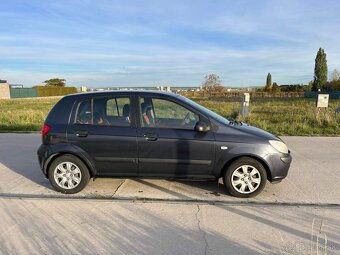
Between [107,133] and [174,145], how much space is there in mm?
1085

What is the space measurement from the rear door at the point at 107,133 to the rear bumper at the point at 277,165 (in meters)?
2.12

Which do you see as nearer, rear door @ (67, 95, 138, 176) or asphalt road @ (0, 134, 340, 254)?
asphalt road @ (0, 134, 340, 254)

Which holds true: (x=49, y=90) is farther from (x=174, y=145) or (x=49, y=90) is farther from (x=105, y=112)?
(x=174, y=145)

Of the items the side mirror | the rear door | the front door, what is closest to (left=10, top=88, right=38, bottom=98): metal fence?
the rear door

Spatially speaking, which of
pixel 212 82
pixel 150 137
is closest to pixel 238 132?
pixel 150 137

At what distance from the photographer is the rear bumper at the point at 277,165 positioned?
455 cm

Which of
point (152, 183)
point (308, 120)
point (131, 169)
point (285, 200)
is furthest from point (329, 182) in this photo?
point (308, 120)

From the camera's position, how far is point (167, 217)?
12.7 feet

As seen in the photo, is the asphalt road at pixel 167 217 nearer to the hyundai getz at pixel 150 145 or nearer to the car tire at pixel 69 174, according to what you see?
the car tire at pixel 69 174

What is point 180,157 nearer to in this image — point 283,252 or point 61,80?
point 283,252

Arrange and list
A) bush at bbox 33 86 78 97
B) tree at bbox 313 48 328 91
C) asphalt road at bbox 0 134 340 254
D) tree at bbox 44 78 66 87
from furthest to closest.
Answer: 1. tree at bbox 44 78 66 87
2. bush at bbox 33 86 78 97
3. tree at bbox 313 48 328 91
4. asphalt road at bbox 0 134 340 254

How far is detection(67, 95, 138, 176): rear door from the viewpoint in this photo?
15.3 ft

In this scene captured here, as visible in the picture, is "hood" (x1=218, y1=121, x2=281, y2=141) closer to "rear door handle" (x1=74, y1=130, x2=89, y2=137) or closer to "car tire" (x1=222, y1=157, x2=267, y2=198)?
"car tire" (x1=222, y1=157, x2=267, y2=198)

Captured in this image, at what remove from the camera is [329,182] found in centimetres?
525
